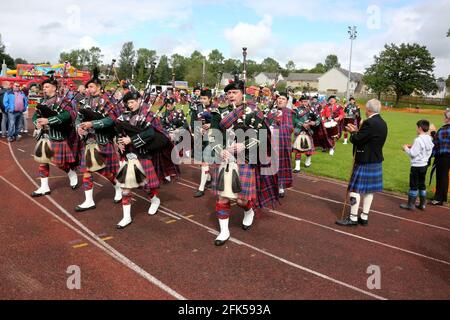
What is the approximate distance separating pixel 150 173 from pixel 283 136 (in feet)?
10.4

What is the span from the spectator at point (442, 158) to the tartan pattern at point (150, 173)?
19.2ft

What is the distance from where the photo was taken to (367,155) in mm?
6152

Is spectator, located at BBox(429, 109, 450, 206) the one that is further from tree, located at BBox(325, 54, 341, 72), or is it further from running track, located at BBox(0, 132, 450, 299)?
tree, located at BBox(325, 54, 341, 72)

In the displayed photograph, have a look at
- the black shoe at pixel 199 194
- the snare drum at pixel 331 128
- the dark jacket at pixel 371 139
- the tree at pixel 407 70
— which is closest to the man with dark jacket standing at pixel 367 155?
the dark jacket at pixel 371 139

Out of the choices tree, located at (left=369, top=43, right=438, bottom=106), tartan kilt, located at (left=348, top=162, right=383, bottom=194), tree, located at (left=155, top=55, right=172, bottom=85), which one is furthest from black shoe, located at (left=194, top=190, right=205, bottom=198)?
tree, located at (left=369, top=43, right=438, bottom=106)

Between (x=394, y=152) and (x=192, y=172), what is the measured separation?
8.85m

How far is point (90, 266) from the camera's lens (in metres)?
4.62

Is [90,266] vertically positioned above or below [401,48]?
below

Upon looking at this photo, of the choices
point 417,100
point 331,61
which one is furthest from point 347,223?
point 331,61

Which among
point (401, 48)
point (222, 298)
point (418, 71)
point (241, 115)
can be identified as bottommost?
point (222, 298)

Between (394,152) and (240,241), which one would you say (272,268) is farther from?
(394,152)

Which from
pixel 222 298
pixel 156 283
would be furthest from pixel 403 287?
pixel 156 283

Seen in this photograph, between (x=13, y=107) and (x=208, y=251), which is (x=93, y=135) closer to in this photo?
(x=208, y=251)

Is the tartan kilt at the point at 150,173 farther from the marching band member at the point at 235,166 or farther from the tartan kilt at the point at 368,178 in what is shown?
the tartan kilt at the point at 368,178
